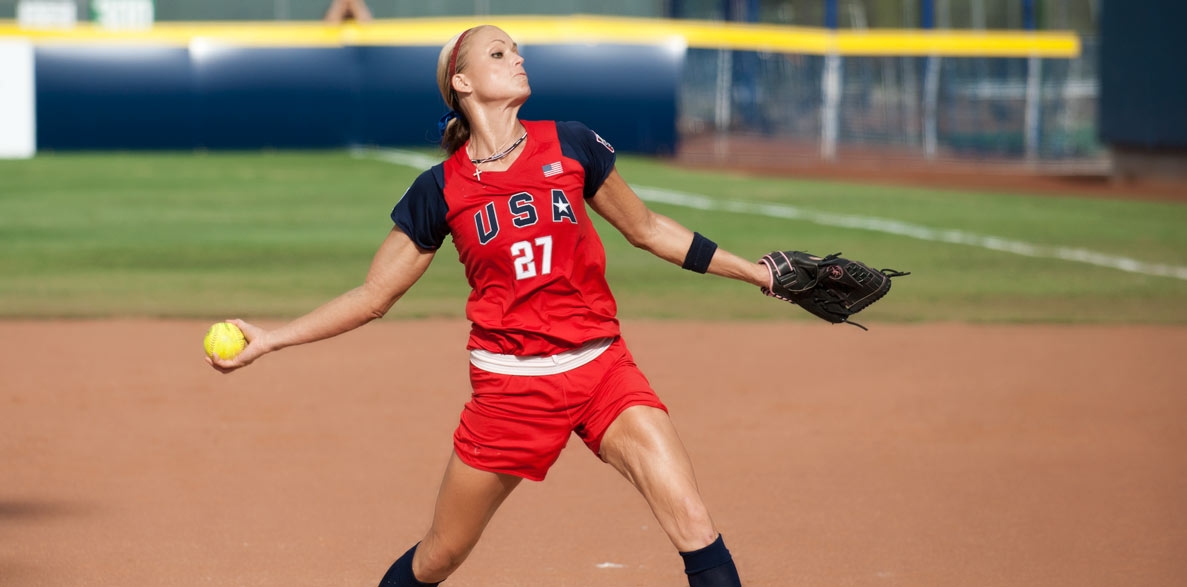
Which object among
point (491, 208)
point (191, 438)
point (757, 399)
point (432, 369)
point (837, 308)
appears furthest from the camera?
point (432, 369)

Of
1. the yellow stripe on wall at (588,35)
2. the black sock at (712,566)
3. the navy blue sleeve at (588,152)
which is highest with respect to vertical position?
the yellow stripe on wall at (588,35)

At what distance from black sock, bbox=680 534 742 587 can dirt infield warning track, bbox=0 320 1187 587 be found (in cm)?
145

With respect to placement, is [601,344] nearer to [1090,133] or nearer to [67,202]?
[67,202]

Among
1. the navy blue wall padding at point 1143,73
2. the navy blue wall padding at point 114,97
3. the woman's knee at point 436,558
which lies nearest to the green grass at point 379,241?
the navy blue wall padding at point 114,97

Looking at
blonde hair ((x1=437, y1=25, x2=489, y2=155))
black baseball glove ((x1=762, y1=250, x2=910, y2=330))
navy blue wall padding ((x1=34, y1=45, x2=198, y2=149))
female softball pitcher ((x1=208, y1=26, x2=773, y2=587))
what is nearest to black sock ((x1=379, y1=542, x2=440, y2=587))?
female softball pitcher ((x1=208, y1=26, x2=773, y2=587))

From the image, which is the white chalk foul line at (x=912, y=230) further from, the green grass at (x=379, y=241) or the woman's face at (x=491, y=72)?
the woman's face at (x=491, y=72)

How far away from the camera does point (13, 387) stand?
9.02 meters

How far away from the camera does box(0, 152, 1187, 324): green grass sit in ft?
40.9

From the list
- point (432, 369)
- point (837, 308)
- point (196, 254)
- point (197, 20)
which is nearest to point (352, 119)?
point (197, 20)

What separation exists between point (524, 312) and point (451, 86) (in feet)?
2.30

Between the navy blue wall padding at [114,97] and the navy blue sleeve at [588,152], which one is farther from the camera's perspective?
the navy blue wall padding at [114,97]

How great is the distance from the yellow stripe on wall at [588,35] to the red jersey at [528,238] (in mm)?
24256

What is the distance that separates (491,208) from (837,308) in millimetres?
1231

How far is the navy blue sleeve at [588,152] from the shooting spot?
420cm
